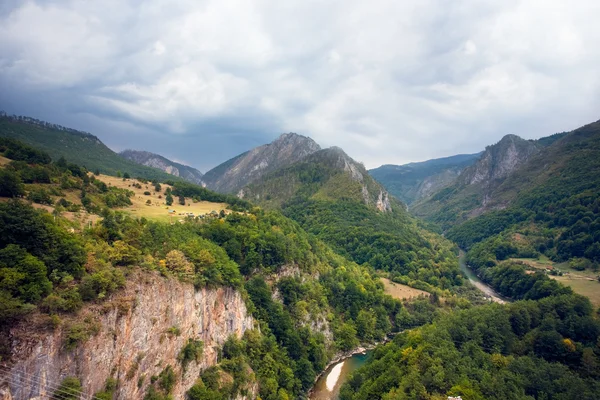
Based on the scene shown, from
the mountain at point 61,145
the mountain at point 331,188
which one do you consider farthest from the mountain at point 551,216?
the mountain at point 61,145

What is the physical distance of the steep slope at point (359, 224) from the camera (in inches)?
4449

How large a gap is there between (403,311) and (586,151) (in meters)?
156

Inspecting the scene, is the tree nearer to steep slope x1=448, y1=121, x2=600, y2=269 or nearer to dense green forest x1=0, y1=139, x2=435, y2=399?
dense green forest x1=0, y1=139, x2=435, y2=399

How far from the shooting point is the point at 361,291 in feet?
273

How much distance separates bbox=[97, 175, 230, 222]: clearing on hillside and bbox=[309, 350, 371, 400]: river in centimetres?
4039

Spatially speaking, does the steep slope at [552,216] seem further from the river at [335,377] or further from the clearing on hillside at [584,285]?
the river at [335,377]

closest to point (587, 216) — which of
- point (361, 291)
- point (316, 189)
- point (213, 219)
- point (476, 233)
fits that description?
point (476, 233)

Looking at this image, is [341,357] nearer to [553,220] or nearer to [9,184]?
[9,184]

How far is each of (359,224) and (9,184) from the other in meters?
118

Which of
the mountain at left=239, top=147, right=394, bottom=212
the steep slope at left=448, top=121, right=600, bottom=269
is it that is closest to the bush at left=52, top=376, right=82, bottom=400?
the steep slope at left=448, top=121, right=600, bottom=269

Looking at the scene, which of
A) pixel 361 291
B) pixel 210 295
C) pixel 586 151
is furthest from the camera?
pixel 586 151

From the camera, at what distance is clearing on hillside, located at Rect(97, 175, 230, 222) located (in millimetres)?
58409

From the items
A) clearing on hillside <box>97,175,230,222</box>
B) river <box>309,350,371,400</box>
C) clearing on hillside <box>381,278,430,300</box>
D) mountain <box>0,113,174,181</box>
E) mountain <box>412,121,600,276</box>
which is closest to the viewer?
river <box>309,350,371,400</box>

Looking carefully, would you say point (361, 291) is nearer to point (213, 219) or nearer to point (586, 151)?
point (213, 219)
